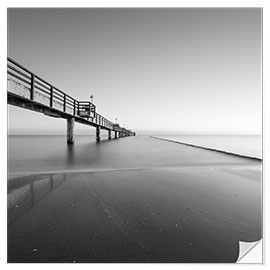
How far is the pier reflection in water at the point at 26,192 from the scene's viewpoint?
7.05ft

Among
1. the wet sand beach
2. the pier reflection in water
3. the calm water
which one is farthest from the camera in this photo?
the calm water

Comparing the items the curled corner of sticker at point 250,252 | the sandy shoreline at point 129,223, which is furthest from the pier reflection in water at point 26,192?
the curled corner of sticker at point 250,252

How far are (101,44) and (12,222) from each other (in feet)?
15.6

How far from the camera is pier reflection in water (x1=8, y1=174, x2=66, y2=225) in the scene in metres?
2.15

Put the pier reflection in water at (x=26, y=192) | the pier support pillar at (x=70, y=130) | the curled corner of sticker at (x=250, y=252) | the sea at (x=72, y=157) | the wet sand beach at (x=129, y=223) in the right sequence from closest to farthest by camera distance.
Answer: the wet sand beach at (x=129, y=223) → the curled corner of sticker at (x=250, y=252) → the pier reflection in water at (x=26, y=192) → the sea at (x=72, y=157) → the pier support pillar at (x=70, y=130)

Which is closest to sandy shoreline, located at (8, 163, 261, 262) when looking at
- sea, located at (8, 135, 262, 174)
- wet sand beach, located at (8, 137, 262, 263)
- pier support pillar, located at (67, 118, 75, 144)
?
wet sand beach, located at (8, 137, 262, 263)

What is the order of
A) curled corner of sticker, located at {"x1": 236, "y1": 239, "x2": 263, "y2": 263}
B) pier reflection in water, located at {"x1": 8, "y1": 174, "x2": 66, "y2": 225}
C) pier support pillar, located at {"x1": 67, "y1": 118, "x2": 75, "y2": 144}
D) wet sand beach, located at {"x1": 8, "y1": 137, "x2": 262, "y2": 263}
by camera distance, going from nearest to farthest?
1. wet sand beach, located at {"x1": 8, "y1": 137, "x2": 262, "y2": 263}
2. curled corner of sticker, located at {"x1": 236, "y1": 239, "x2": 263, "y2": 263}
3. pier reflection in water, located at {"x1": 8, "y1": 174, "x2": 66, "y2": 225}
4. pier support pillar, located at {"x1": 67, "y1": 118, "x2": 75, "y2": 144}

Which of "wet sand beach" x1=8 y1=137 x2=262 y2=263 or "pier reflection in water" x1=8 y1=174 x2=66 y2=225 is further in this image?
"pier reflection in water" x1=8 y1=174 x2=66 y2=225

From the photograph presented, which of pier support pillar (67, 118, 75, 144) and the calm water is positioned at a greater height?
pier support pillar (67, 118, 75, 144)

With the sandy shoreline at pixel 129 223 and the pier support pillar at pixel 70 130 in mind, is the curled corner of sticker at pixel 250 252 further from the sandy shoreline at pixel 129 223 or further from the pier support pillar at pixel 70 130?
the pier support pillar at pixel 70 130

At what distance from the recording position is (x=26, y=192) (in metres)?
2.83

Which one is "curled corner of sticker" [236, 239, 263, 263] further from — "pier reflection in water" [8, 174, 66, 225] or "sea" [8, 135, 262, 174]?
"pier reflection in water" [8, 174, 66, 225]

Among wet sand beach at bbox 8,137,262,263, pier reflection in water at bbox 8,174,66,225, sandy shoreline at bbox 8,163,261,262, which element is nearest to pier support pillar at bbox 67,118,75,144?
pier reflection in water at bbox 8,174,66,225
